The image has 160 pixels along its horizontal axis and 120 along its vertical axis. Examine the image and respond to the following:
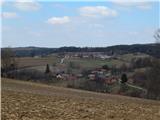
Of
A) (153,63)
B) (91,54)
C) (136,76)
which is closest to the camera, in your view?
(153,63)

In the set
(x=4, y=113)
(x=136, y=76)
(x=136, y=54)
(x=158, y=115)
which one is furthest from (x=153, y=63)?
A: (x=4, y=113)

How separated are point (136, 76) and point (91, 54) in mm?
30218

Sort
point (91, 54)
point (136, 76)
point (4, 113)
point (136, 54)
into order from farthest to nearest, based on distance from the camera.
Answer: point (91, 54) < point (136, 54) < point (136, 76) < point (4, 113)

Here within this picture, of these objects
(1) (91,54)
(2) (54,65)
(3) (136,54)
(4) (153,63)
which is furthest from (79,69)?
(4) (153,63)

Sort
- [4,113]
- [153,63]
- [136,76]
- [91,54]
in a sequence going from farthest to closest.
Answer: [91,54], [136,76], [153,63], [4,113]

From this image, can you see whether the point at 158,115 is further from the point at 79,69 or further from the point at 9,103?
the point at 79,69

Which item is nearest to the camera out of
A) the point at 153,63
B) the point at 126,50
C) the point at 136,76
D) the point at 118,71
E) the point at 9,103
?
the point at 9,103

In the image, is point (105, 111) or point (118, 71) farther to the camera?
point (118, 71)

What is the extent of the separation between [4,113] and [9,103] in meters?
1.91

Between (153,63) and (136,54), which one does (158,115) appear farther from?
(136,54)

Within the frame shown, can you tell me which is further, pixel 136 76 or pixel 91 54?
pixel 91 54

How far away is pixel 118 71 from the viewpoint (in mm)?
68750

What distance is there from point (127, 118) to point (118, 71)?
5750 cm

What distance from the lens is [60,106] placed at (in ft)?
40.4
